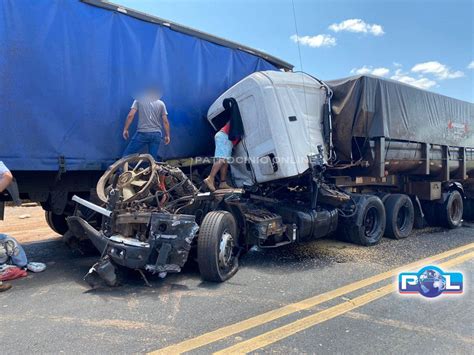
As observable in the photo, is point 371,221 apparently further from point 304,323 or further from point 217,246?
point 304,323

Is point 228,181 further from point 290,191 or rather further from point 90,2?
point 90,2

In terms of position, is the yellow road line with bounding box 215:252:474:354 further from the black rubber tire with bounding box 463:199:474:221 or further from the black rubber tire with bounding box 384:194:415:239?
the black rubber tire with bounding box 463:199:474:221

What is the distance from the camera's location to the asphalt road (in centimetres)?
314

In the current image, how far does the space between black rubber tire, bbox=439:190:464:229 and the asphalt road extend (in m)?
4.14

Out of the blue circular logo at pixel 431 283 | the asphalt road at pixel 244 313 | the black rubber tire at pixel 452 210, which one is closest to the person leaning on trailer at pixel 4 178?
the asphalt road at pixel 244 313

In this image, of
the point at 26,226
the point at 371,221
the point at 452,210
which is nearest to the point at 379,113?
the point at 371,221

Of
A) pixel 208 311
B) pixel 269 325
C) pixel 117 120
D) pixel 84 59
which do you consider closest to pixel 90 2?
pixel 84 59

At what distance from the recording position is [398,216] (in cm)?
820

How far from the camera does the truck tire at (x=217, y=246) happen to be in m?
4.57

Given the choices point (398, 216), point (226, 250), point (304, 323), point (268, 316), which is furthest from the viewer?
point (398, 216)

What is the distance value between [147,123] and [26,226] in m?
5.15

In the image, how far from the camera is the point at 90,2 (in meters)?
5.17

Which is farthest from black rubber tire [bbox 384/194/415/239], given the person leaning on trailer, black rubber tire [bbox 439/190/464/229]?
the person leaning on trailer

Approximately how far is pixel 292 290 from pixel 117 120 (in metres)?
3.21
